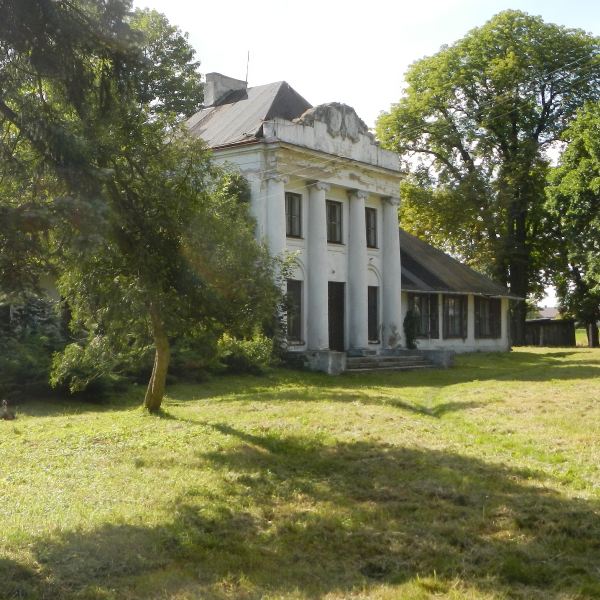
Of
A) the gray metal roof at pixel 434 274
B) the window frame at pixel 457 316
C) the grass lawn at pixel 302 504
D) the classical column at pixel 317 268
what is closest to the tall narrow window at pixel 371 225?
the gray metal roof at pixel 434 274

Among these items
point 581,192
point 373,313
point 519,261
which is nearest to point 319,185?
point 373,313

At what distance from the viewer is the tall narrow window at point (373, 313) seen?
1270 inches

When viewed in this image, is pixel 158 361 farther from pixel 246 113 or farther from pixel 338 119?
pixel 246 113

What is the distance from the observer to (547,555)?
6.87 meters

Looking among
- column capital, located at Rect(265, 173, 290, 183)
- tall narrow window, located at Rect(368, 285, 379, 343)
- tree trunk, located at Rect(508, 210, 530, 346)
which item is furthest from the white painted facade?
tree trunk, located at Rect(508, 210, 530, 346)

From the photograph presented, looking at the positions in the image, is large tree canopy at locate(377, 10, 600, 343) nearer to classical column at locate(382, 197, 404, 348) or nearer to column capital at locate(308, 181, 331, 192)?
classical column at locate(382, 197, 404, 348)

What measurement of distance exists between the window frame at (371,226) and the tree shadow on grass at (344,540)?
2249 cm

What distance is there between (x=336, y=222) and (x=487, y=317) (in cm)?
1312

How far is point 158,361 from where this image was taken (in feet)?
46.0

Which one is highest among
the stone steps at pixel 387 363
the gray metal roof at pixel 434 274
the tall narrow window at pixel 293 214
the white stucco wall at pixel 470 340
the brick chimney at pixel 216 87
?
the brick chimney at pixel 216 87

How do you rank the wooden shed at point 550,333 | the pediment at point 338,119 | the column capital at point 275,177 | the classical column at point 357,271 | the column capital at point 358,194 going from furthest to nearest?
the wooden shed at point 550,333 → the classical column at point 357,271 → the column capital at point 358,194 → the pediment at point 338,119 → the column capital at point 275,177

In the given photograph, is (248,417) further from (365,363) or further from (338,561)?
(365,363)

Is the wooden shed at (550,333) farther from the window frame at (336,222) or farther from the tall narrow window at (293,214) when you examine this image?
the tall narrow window at (293,214)

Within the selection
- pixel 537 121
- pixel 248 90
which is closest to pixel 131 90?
pixel 248 90
